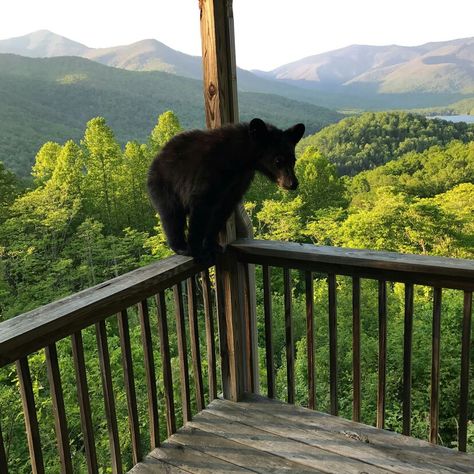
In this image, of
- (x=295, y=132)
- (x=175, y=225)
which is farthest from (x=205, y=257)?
(x=295, y=132)

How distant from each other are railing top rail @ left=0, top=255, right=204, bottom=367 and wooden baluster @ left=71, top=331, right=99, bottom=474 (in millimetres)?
106

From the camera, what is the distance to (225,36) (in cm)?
201

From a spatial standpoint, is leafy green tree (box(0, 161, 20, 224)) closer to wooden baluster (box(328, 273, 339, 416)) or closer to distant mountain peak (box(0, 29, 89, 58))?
distant mountain peak (box(0, 29, 89, 58))

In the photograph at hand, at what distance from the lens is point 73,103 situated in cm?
2027

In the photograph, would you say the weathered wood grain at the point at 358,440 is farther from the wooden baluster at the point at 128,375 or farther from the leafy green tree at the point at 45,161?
the leafy green tree at the point at 45,161

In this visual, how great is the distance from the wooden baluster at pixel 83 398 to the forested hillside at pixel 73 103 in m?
14.7

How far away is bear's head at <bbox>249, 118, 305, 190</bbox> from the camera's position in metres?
1.96

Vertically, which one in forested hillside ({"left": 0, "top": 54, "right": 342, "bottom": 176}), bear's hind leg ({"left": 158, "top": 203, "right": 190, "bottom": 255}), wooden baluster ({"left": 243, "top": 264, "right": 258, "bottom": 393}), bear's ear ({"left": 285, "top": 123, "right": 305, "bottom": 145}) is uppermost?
forested hillside ({"left": 0, "top": 54, "right": 342, "bottom": 176})

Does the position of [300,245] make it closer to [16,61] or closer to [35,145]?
[35,145]

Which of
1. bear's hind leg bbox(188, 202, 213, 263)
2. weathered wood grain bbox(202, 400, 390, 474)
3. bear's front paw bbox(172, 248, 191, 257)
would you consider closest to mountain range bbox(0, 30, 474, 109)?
bear's hind leg bbox(188, 202, 213, 263)

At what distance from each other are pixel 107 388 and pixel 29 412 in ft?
1.12

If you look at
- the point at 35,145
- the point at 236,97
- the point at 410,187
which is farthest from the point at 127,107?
the point at 236,97

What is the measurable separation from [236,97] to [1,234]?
1790 cm

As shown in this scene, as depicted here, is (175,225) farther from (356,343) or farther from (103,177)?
(103,177)
